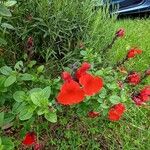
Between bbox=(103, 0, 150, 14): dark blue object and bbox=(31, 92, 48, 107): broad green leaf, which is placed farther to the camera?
bbox=(103, 0, 150, 14): dark blue object

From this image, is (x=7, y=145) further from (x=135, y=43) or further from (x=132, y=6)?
(x=132, y=6)

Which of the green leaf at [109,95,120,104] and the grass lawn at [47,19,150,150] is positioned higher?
the green leaf at [109,95,120,104]

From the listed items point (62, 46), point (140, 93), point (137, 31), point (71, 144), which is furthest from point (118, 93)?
point (137, 31)

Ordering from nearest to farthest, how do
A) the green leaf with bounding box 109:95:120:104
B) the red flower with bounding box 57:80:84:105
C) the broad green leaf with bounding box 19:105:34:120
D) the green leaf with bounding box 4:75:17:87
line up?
the red flower with bounding box 57:80:84:105 < the broad green leaf with bounding box 19:105:34:120 < the green leaf with bounding box 4:75:17:87 < the green leaf with bounding box 109:95:120:104

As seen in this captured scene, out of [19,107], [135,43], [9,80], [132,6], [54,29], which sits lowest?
[132,6]

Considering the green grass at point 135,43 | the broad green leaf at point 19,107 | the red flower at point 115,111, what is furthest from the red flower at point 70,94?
the green grass at point 135,43

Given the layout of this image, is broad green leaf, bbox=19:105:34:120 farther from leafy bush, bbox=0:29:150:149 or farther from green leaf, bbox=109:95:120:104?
green leaf, bbox=109:95:120:104

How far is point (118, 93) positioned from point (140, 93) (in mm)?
191

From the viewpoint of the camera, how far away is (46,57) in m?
3.93

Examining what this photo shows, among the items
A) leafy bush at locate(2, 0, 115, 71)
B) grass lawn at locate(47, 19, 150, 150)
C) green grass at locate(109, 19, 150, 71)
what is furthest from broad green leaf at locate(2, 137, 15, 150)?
green grass at locate(109, 19, 150, 71)

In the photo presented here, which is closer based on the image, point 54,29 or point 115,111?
point 115,111

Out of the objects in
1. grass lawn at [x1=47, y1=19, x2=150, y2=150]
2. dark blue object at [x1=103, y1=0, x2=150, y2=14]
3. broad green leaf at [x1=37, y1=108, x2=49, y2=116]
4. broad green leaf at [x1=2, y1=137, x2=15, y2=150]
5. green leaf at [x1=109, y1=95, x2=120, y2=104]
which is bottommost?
dark blue object at [x1=103, y1=0, x2=150, y2=14]

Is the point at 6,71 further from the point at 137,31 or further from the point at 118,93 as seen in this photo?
the point at 137,31

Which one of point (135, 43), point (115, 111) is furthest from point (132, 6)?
point (115, 111)
